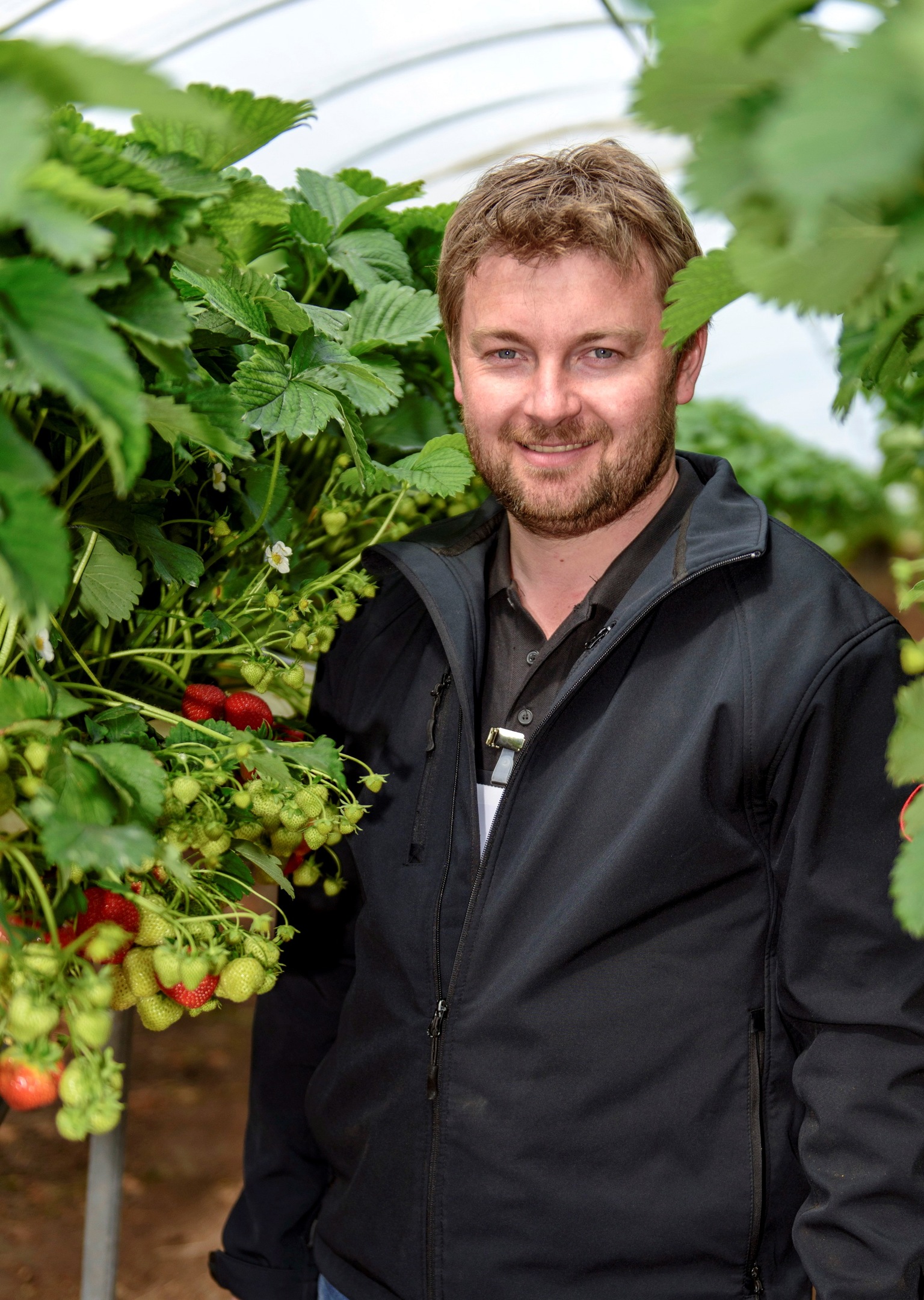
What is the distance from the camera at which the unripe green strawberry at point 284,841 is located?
1.08 m


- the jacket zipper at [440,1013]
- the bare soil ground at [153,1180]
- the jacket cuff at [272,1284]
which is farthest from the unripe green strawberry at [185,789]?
the bare soil ground at [153,1180]

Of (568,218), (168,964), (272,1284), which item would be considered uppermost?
(568,218)

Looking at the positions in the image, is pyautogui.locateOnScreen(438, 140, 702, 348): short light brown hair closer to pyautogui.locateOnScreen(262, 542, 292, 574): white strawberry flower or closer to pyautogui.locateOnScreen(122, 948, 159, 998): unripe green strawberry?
pyautogui.locateOnScreen(262, 542, 292, 574): white strawberry flower

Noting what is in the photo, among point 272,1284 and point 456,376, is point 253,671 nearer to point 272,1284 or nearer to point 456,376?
point 456,376

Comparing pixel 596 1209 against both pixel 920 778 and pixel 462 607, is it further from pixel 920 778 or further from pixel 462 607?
pixel 920 778

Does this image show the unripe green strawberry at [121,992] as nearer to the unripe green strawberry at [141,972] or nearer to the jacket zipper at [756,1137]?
the unripe green strawberry at [141,972]

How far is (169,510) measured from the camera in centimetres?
129

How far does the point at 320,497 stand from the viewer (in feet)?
5.14

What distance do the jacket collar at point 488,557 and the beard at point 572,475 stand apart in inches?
3.2

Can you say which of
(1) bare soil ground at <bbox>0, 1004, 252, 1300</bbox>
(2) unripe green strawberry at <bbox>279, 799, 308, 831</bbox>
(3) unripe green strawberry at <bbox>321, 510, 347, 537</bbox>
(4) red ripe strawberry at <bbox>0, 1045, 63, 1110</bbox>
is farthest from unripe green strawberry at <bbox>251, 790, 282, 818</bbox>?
(1) bare soil ground at <bbox>0, 1004, 252, 1300</bbox>

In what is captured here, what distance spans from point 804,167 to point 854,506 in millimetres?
10597

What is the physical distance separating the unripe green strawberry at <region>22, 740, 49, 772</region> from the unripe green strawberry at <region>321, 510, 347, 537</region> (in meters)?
0.66

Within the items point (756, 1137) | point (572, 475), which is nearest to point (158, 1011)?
point (756, 1137)

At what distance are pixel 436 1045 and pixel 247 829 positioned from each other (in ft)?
1.40
